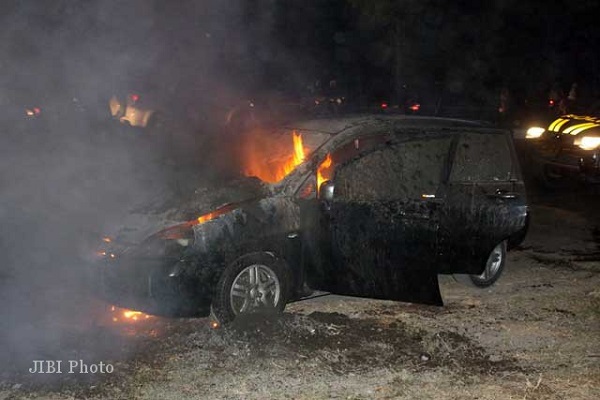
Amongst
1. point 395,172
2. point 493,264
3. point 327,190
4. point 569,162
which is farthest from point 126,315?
point 569,162

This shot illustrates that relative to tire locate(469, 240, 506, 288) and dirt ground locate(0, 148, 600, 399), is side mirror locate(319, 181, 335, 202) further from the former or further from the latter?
tire locate(469, 240, 506, 288)

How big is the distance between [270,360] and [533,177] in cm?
976

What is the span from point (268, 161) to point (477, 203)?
1.99 meters

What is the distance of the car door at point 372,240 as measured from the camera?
4820mm

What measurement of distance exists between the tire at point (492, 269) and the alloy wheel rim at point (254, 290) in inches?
88.6

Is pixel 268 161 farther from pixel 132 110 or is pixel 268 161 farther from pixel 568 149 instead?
pixel 132 110

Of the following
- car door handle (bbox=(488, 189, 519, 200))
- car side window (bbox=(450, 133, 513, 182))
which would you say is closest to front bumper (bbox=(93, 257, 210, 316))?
car side window (bbox=(450, 133, 513, 182))

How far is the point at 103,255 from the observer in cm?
458

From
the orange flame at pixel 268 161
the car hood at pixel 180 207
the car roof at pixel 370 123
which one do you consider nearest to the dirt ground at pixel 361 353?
the car hood at pixel 180 207

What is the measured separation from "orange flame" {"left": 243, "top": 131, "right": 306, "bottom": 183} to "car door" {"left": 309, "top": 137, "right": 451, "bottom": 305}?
1.75 ft

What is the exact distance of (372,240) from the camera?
485cm

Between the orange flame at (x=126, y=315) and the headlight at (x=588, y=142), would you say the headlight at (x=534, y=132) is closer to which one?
the headlight at (x=588, y=142)

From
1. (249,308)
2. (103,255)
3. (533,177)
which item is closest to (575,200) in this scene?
(533,177)

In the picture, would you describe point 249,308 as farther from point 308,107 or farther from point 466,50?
point 466,50
